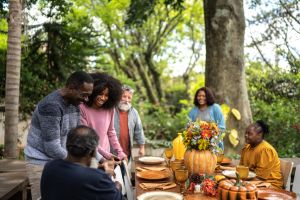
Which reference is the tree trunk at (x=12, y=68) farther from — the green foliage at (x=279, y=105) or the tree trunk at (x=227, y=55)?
the green foliage at (x=279, y=105)

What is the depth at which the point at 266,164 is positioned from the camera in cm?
380

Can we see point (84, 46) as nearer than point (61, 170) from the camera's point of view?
No

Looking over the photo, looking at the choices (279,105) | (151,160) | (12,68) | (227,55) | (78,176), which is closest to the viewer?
(78,176)

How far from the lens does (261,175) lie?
3.78 meters

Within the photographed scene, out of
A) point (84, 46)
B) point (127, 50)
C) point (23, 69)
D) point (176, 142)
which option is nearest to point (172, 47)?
point (127, 50)

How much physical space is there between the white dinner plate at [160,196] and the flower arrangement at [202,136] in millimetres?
503

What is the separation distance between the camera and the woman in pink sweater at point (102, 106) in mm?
3627

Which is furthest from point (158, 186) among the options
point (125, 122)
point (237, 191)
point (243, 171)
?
point (125, 122)

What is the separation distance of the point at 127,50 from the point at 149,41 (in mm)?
1462

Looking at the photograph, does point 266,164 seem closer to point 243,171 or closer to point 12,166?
point 243,171

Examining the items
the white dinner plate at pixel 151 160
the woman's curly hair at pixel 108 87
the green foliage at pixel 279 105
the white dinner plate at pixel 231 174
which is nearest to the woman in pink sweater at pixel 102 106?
the woman's curly hair at pixel 108 87

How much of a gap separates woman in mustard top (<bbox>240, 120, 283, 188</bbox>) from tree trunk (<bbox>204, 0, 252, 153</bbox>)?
145 inches

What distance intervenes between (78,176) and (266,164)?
7.54 feet

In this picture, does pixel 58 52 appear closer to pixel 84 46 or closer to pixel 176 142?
pixel 84 46
